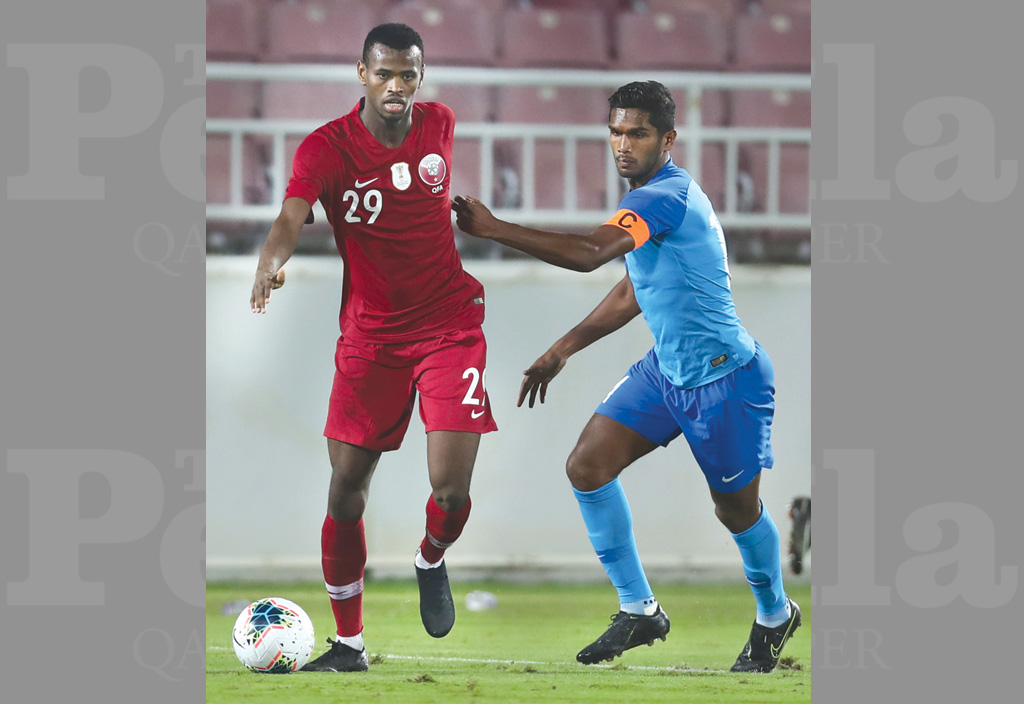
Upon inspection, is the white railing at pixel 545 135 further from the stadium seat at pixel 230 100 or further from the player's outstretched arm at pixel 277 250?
the player's outstretched arm at pixel 277 250

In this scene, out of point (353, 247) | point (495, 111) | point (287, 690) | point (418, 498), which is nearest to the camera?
point (287, 690)

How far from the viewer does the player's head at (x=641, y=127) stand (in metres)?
4.48

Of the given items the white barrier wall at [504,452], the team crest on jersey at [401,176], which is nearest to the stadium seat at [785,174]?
the white barrier wall at [504,452]

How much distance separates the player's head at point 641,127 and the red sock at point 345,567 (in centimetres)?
171

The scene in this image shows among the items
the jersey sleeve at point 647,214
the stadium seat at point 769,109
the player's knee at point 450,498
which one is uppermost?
the stadium seat at point 769,109

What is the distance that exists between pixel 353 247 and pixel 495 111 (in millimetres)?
3153

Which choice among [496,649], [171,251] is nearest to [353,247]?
[171,251]

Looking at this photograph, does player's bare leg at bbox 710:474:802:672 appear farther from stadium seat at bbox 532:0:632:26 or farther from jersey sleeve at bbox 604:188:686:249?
stadium seat at bbox 532:0:632:26

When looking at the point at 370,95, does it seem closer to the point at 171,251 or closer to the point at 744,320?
the point at 171,251

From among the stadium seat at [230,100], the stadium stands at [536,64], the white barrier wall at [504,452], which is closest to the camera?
the white barrier wall at [504,452]

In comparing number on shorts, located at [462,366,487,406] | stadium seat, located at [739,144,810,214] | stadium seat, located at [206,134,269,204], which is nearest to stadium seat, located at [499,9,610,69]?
stadium seat, located at [739,144,810,214]

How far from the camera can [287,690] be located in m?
4.27

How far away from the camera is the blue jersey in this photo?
4.54 metres

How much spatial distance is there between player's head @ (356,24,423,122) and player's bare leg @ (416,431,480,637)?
1202mm
